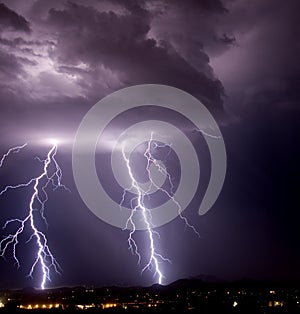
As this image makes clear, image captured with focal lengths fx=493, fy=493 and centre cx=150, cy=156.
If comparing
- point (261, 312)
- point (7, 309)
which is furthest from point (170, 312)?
point (7, 309)

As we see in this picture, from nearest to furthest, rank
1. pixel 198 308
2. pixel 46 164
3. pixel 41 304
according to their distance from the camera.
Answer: pixel 46 164
pixel 198 308
pixel 41 304

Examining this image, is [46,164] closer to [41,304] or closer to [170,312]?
[170,312]

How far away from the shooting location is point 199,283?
125m

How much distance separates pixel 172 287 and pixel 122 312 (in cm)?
5802

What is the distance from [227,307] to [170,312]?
8.34 metres

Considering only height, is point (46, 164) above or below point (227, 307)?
above

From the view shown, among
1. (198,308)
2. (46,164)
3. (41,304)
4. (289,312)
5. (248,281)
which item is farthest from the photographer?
(248,281)

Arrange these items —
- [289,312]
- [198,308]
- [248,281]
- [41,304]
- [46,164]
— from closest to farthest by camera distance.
Answer: [46,164] → [289,312] → [198,308] → [41,304] → [248,281]

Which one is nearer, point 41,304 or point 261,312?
point 261,312

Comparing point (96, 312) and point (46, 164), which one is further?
point (96, 312)

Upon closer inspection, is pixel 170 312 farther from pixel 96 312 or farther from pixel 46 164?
pixel 46 164

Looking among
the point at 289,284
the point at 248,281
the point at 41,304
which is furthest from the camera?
the point at 248,281

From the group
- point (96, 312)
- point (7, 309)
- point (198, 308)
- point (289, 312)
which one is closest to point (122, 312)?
point (96, 312)

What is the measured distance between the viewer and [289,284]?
4464 inches
